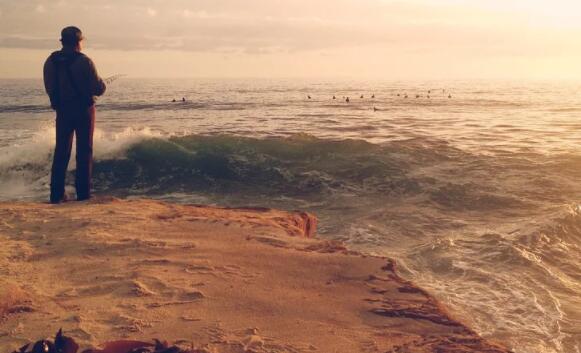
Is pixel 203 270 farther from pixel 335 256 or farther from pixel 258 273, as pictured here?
pixel 335 256

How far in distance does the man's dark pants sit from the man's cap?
814 mm

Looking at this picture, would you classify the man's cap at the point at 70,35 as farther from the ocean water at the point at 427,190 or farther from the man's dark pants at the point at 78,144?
the ocean water at the point at 427,190

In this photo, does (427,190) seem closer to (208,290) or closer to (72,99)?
(72,99)

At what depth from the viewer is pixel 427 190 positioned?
9.60 metres

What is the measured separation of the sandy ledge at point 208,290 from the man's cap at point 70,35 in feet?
7.95

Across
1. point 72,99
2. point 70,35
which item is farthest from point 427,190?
point 70,35

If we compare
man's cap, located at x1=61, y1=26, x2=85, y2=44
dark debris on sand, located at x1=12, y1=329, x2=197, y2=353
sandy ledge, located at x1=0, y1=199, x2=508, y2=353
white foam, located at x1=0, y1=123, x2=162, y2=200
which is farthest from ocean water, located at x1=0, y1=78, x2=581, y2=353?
man's cap, located at x1=61, y1=26, x2=85, y2=44

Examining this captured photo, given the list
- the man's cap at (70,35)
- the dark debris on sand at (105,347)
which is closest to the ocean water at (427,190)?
the dark debris on sand at (105,347)

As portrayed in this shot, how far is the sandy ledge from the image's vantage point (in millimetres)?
2996

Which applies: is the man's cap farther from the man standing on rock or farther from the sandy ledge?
the sandy ledge

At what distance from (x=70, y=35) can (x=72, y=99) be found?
832mm

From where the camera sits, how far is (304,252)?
4.53 meters

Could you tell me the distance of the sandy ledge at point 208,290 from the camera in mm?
2996

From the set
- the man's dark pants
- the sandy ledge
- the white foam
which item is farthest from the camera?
the white foam
